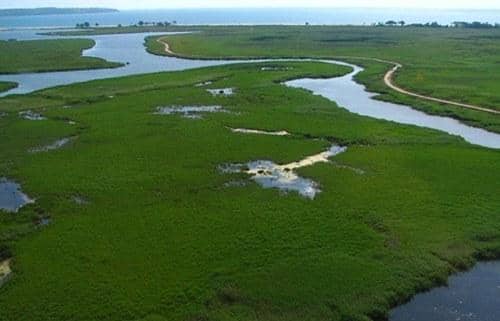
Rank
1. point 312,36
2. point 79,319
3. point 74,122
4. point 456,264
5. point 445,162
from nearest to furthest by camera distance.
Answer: point 79,319, point 456,264, point 445,162, point 74,122, point 312,36

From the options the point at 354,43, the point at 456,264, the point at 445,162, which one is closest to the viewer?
the point at 456,264

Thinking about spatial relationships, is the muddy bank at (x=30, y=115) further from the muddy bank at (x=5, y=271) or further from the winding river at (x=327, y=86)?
the muddy bank at (x=5, y=271)

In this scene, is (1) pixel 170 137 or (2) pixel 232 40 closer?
(1) pixel 170 137

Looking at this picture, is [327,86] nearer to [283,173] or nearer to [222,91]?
[222,91]

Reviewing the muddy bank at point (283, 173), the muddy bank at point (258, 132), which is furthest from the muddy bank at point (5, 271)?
the muddy bank at point (258, 132)

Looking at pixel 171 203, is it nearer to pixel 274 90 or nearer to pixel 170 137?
pixel 170 137

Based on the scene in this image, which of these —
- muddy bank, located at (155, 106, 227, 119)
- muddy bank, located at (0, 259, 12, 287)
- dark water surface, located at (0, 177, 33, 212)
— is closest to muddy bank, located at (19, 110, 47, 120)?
muddy bank, located at (155, 106, 227, 119)

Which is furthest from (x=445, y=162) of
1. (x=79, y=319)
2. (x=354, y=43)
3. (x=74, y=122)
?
(x=354, y=43)
